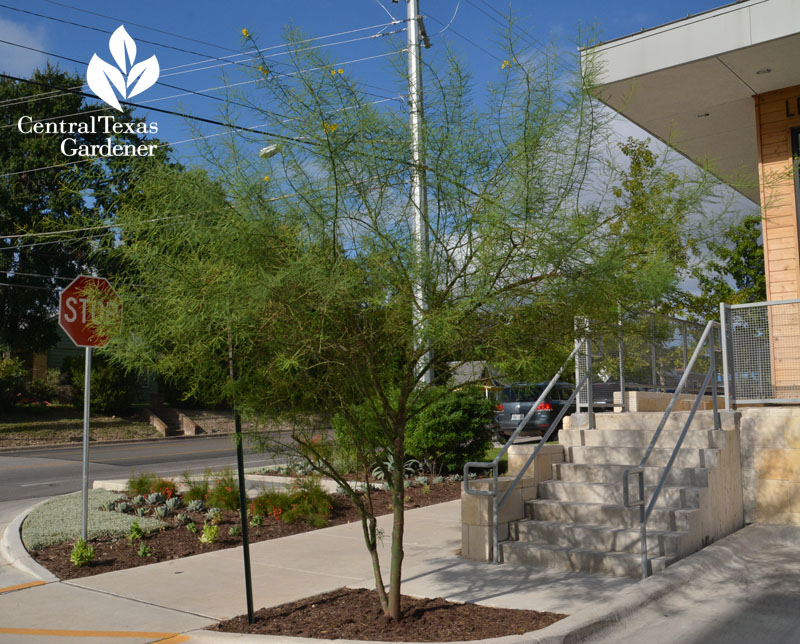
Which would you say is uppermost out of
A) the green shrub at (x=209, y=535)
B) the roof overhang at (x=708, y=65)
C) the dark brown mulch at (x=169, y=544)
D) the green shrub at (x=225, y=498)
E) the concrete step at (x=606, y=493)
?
the roof overhang at (x=708, y=65)

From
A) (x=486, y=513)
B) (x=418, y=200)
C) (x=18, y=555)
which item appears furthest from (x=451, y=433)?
(x=418, y=200)

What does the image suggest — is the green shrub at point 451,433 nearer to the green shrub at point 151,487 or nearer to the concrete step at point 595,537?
the green shrub at point 151,487

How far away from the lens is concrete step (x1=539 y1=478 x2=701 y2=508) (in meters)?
7.46

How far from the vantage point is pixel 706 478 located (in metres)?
7.59

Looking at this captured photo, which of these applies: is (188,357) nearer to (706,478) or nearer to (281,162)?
(281,162)

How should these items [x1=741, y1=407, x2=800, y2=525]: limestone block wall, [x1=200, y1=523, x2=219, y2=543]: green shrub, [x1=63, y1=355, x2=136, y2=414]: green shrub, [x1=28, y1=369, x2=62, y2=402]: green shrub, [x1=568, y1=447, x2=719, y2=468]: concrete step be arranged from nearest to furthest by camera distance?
[x1=568, y1=447, x2=719, y2=468]: concrete step
[x1=741, y1=407, x2=800, y2=525]: limestone block wall
[x1=200, y1=523, x2=219, y2=543]: green shrub
[x1=63, y1=355, x2=136, y2=414]: green shrub
[x1=28, y1=369, x2=62, y2=402]: green shrub

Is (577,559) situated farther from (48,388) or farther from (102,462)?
(48,388)

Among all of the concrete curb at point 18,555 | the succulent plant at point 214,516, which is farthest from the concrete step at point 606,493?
the concrete curb at point 18,555

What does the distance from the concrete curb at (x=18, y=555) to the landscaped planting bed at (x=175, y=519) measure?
10 centimetres

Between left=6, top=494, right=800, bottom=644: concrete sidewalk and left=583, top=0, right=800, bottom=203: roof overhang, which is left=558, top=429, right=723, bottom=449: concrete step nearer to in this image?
left=6, top=494, right=800, bottom=644: concrete sidewalk

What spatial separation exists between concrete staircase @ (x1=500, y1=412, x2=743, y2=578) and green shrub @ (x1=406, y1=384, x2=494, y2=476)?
3668mm

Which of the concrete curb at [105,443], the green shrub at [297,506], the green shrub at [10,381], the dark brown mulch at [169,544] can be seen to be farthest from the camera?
the green shrub at [10,381]

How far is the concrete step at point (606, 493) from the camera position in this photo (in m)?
7.46

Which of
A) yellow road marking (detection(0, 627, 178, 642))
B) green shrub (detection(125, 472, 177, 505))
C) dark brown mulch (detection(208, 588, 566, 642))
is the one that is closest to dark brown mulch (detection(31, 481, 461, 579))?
green shrub (detection(125, 472, 177, 505))
